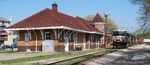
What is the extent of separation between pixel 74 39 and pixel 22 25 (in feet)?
26.9

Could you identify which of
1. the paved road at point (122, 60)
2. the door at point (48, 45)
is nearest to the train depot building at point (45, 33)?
the door at point (48, 45)

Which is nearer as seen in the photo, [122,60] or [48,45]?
[122,60]

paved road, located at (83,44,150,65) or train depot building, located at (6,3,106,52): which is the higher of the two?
train depot building, located at (6,3,106,52)

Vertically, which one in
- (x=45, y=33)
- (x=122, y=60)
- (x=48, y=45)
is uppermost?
(x=45, y=33)

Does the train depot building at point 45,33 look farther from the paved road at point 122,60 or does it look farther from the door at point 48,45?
the paved road at point 122,60

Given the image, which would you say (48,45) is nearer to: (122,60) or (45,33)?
(45,33)

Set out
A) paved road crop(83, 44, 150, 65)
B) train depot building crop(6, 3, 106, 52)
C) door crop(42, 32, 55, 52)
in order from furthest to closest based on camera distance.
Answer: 1. train depot building crop(6, 3, 106, 52)
2. door crop(42, 32, 55, 52)
3. paved road crop(83, 44, 150, 65)

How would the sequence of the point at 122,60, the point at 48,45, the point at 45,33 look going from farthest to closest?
the point at 45,33 → the point at 48,45 → the point at 122,60

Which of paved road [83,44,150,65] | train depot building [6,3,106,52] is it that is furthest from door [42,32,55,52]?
paved road [83,44,150,65]

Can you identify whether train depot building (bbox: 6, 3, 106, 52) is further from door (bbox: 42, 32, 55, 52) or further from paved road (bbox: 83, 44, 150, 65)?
paved road (bbox: 83, 44, 150, 65)

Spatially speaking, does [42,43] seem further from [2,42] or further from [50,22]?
[2,42]

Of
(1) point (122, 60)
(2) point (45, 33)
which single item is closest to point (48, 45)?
(2) point (45, 33)

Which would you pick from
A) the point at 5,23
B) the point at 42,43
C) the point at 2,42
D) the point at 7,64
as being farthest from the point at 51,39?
the point at 5,23

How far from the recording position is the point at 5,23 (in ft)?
412
